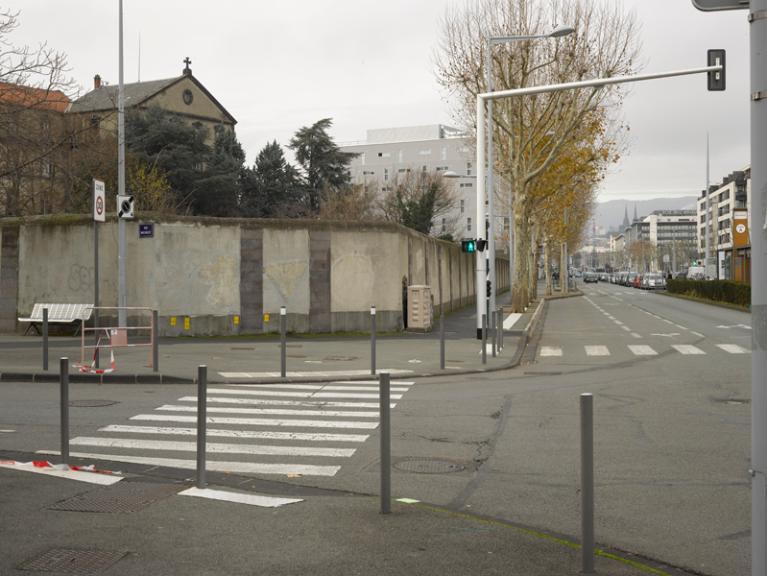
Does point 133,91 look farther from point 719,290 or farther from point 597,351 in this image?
point 597,351

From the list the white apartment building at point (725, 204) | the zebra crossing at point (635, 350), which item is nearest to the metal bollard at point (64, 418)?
the zebra crossing at point (635, 350)

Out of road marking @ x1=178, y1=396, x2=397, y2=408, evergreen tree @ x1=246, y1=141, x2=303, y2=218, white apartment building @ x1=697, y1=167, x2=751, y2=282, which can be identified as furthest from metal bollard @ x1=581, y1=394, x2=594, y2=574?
white apartment building @ x1=697, y1=167, x2=751, y2=282

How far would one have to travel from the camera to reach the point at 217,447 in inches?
348

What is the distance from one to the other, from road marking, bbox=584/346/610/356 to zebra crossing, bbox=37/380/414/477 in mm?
Result: 8270

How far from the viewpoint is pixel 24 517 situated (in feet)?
19.4

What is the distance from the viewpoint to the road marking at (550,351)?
20.2 meters

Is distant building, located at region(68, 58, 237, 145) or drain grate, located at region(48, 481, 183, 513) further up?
distant building, located at region(68, 58, 237, 145)

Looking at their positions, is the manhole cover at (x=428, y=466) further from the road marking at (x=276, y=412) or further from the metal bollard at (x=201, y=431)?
the road marking at (x=276, y=412)

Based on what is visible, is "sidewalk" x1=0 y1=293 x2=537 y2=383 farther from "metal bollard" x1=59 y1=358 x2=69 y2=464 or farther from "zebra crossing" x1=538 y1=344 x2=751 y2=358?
"metal bollard" x1=59 y1=358 x2=69 y2=464

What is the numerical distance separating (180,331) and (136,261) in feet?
7.19

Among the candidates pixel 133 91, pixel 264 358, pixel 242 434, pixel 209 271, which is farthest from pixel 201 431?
pixel 133 91

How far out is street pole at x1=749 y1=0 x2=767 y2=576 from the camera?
12.1 feet

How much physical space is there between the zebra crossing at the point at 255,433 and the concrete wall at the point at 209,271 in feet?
32.6

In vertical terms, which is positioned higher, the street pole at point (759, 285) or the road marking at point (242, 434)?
the street pole at point (759, 285)
